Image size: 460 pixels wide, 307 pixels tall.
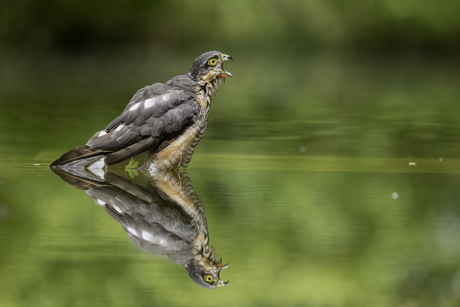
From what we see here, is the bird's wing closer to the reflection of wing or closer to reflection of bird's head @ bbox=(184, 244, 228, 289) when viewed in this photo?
the reflection of wing

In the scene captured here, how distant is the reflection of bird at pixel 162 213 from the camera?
2930 mm

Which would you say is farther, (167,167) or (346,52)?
(346,52)

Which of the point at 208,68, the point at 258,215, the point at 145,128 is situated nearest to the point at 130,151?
the point at 145,128

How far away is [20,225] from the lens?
3406 mm

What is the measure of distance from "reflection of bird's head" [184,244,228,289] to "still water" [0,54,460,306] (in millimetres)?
36

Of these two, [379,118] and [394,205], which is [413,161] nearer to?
[394,205]

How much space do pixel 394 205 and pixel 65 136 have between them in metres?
3.33

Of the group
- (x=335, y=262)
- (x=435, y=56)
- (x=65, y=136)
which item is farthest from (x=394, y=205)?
(x=435, y=56)

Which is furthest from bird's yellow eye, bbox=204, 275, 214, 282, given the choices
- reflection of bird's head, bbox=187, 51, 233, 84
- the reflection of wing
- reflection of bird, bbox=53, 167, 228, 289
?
reflection of bird's head, bbox=187, 51, 233, 84

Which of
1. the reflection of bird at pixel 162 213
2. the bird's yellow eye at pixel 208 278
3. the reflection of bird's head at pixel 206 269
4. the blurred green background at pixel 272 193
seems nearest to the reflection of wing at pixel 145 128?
the reflection of bird at pixel 162 213

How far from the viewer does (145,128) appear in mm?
4602

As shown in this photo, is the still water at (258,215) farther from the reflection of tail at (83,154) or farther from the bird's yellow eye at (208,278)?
the reflection of tail at (83,154)

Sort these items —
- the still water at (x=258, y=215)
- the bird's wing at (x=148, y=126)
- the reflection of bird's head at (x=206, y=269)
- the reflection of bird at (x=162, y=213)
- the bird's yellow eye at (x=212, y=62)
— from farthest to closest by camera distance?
1. the bird's yellow eye at (x=212, y=62)
2. the bird's wing at (x=148, y=126)
3. the reflection of bird at (x=162, y=213)
4. the reflection of bird's head at (x=206, y=269)
5. the still water at (x=258, y=215)

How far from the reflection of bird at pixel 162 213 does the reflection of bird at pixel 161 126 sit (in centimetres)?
12
